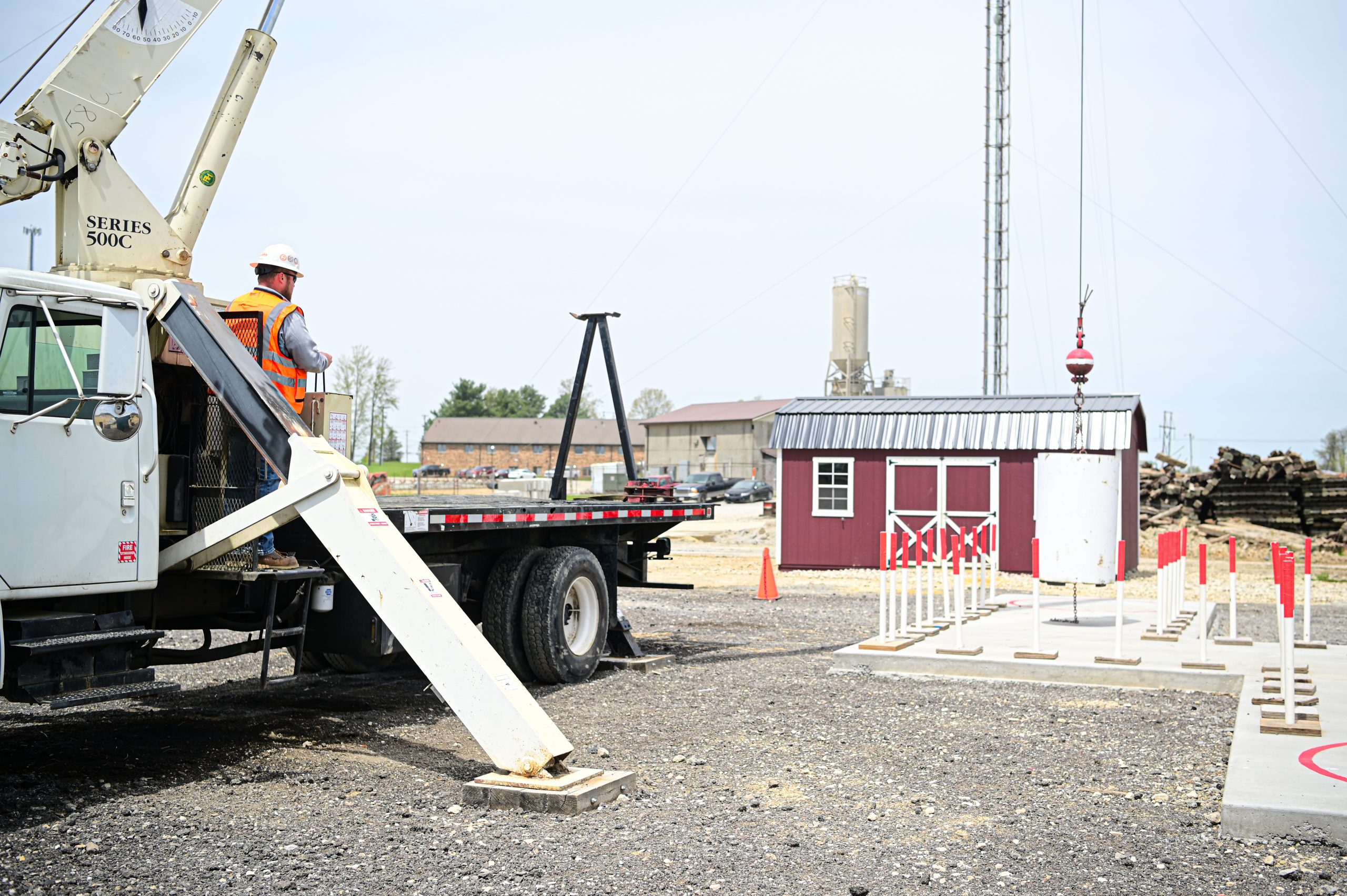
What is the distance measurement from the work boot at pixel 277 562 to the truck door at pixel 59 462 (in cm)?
73

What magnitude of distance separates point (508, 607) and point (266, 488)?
2.81 metres

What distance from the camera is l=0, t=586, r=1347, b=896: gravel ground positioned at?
514 cm

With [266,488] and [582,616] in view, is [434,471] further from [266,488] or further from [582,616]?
[266,488]

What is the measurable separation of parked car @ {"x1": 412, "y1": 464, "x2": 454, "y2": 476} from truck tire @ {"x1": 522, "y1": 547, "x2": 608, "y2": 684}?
73.0 meters

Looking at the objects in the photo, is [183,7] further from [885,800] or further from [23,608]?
[885,800]

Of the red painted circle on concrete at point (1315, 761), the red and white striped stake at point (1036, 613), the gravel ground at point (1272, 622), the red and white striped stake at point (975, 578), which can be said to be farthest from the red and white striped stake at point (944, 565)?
the red painted circle on concrete at point (1315, 761)

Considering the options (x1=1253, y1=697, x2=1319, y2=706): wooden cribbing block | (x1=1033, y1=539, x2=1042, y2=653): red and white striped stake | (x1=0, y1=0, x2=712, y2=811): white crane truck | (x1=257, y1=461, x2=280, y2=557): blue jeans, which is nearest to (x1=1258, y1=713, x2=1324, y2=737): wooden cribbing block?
(x1=1253, y1=697, x2=1319, y2=706): wooden cribbing block

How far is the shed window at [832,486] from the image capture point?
2438 centimetres

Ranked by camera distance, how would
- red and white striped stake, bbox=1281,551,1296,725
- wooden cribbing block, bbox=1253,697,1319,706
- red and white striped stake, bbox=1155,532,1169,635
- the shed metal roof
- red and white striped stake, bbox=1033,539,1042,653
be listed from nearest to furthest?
red and white striped stake, bbox=1281,551,1296,725
wooden cribbing block, bbox=1253,697,1319,706
red and white striped stake, bbox=1033,539,1042,653
red and white striped stake, bbox=1155,532,1169,635
the shed metal roof

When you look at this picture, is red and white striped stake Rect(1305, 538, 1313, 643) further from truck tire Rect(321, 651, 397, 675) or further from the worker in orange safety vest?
truck tire Rect(321, 651, 397, 675)

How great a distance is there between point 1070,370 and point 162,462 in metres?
A: 10.1

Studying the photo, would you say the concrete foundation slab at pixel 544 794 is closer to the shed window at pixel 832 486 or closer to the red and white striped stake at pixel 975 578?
the red and white striped stake at pixel 975 578

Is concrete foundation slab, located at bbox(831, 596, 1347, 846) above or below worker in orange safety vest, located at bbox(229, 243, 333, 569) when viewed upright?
below

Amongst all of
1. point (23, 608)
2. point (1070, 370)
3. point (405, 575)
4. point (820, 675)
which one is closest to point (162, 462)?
point (23, 608)
